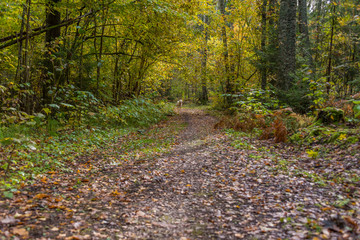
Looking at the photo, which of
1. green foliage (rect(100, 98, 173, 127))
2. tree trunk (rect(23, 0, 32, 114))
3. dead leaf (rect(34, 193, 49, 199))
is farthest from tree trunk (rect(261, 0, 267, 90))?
dead leaf (rect(34, 193, 49, 199))

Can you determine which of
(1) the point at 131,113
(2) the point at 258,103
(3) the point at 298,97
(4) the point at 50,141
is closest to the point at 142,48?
(1) the point at 131,113

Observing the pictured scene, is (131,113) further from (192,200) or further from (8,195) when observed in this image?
(8,195)

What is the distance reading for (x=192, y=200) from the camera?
394 centimetres

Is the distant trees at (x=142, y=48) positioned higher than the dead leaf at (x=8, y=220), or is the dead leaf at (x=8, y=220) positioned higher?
the distant trees at (x=142, y=48)

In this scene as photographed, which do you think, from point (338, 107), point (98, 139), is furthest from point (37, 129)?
point (338, 107)

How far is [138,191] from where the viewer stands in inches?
167

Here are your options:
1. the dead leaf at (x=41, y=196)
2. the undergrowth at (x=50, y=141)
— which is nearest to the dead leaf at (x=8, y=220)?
the dead leaf at (x=41, y=196)

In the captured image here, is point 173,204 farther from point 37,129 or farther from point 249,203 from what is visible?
point 37,129

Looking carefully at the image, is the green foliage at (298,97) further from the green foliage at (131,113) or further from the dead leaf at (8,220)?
the dead leaf at (8,220)

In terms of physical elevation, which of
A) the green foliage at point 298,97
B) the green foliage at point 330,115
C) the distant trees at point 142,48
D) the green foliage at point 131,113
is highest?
the distant trees at point 142,48

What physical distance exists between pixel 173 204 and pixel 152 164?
2166 millimetres

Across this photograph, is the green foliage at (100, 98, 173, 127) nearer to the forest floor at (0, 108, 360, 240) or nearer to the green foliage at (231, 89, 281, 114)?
the forest floor at (0, 108, 360, 240)

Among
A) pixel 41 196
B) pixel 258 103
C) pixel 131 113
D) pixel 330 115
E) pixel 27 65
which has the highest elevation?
pixel 27 65

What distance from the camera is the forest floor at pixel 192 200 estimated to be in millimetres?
2791
